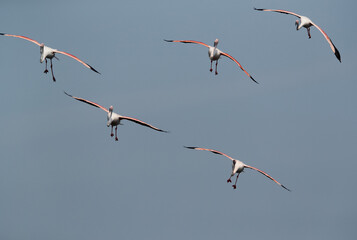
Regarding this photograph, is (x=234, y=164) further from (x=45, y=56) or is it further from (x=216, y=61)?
(x=45, y=56)

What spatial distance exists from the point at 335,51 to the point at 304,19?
227 inches

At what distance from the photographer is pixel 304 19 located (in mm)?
56750

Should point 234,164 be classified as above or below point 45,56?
below

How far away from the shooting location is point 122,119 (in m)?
51.6

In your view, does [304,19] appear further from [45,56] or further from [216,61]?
[45,56]

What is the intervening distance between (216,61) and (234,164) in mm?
6534

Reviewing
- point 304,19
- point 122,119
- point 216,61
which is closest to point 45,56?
point 122,119

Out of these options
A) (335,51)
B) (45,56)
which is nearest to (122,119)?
(45,56)

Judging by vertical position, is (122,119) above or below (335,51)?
below

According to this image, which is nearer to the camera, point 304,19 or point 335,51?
A: point 335,51

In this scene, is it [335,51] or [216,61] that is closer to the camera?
[335,51]

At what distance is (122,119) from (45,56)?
667 cm

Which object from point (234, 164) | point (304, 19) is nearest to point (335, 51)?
point (304, 19)

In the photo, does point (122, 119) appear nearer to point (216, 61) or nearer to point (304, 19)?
point (216, 61)
